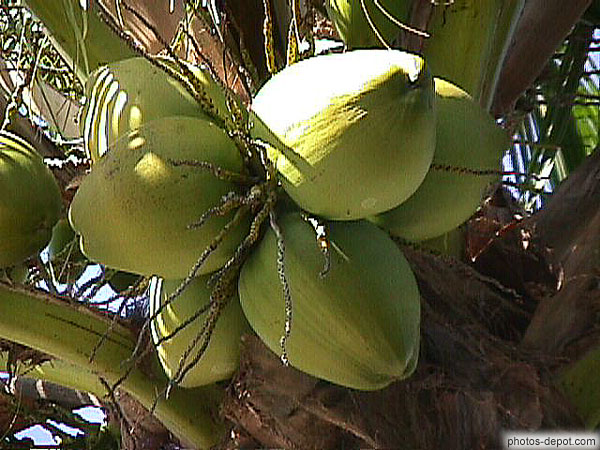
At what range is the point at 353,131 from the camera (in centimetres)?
71

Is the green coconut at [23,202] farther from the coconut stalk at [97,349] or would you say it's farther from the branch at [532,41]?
the branch at [532,41]

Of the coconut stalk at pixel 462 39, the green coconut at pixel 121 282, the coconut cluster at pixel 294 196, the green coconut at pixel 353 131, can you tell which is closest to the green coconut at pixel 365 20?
the coconut stalk at pixel 462 39

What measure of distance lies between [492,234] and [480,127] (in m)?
0.43

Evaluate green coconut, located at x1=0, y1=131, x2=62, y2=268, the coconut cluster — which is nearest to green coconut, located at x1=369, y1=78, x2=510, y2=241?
the coconut cluster

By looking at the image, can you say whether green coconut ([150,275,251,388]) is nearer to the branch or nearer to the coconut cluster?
the coconut cluster

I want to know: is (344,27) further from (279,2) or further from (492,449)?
(492,449)

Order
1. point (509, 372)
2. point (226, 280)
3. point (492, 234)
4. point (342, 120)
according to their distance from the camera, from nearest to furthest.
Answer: point (342, 120) < point (226, 280) < point (509, 372) < point (492, 234)

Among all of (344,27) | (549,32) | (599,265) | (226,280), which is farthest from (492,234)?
(226,280)

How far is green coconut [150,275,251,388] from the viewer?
2.84 ft

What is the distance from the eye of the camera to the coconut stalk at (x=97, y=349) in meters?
0.97

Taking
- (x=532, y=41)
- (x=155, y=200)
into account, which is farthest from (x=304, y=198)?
(x=532, y=41)

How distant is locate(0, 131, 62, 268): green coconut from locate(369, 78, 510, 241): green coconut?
0.34 metres

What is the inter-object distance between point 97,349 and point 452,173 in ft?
1.41

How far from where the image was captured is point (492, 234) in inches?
49.8
